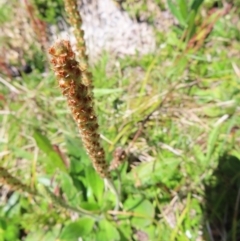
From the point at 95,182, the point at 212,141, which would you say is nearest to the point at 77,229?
the point at 95,182

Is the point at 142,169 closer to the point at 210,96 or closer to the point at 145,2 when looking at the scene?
the point at 210,96

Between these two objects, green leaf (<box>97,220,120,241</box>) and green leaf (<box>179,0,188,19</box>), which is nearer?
green leaf (<box>97,220,120,241</box>)

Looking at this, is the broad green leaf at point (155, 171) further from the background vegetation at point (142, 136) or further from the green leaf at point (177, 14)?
the green leaf at point (177, 14)

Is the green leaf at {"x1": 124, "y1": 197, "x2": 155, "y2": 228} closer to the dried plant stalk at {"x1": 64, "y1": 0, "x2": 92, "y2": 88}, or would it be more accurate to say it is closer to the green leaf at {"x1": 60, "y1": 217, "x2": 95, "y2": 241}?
the green leaf at {"x1": 60, "y1": 217, "x2": 95, "y2": 241}

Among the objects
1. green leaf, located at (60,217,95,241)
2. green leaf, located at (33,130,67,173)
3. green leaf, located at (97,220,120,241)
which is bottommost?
green leaf, located at (97,220,120,241)

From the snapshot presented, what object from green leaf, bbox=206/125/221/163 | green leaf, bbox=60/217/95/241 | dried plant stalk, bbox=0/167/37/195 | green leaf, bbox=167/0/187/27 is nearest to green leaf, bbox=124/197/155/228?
green leaf, bbox=60/217/95/241

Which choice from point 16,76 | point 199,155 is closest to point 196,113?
point 199,155

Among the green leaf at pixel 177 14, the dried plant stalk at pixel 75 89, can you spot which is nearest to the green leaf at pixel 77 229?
the dried plant stalk at pixel 75 89
